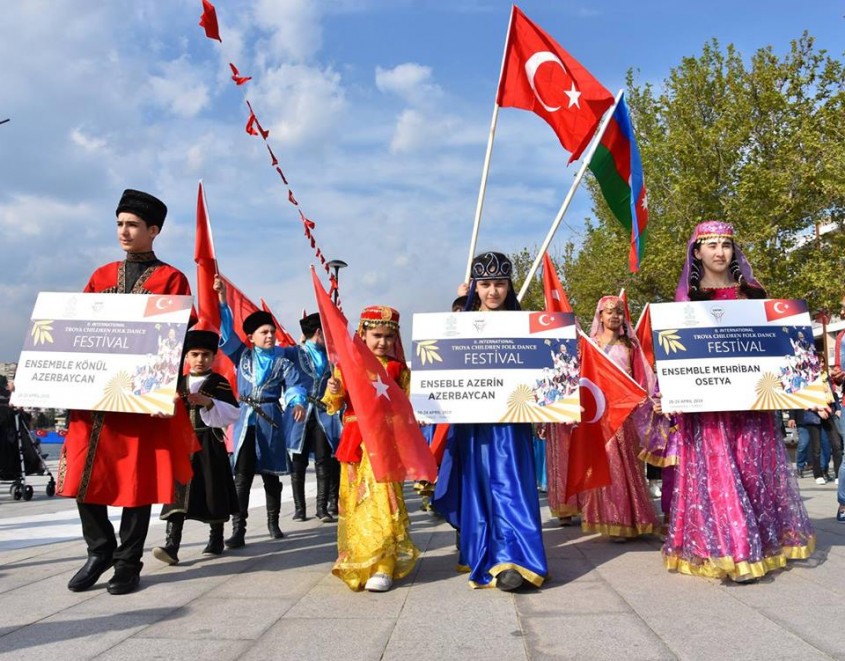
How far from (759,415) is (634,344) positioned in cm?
187

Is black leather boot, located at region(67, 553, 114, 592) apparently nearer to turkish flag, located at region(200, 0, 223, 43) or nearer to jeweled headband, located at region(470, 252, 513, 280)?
jeweled headband, located at region(470, 252, 513, 280)

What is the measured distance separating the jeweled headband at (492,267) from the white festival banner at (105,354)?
176cm


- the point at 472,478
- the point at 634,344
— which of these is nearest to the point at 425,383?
the point at 472,478

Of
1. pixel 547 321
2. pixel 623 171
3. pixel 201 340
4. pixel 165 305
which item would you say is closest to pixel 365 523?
pixel 547 321

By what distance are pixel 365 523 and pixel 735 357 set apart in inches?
93.5

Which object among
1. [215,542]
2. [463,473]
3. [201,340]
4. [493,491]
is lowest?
[215,542]

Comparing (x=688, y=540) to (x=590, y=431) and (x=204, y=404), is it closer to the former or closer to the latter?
(x=590, y=431)

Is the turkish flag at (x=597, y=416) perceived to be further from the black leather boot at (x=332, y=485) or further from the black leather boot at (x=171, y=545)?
the black leather boot at (x=332, y=485)

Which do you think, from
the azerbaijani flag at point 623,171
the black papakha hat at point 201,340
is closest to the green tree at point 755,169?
the azerbaijani flag at point 623,171

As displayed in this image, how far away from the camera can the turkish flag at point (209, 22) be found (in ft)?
20.4

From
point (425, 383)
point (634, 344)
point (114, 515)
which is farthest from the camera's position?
point (114, 515)

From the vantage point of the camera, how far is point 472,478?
4.46 metres

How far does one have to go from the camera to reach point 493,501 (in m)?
4.36

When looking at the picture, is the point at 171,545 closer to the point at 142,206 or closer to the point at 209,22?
the point at 142,206
